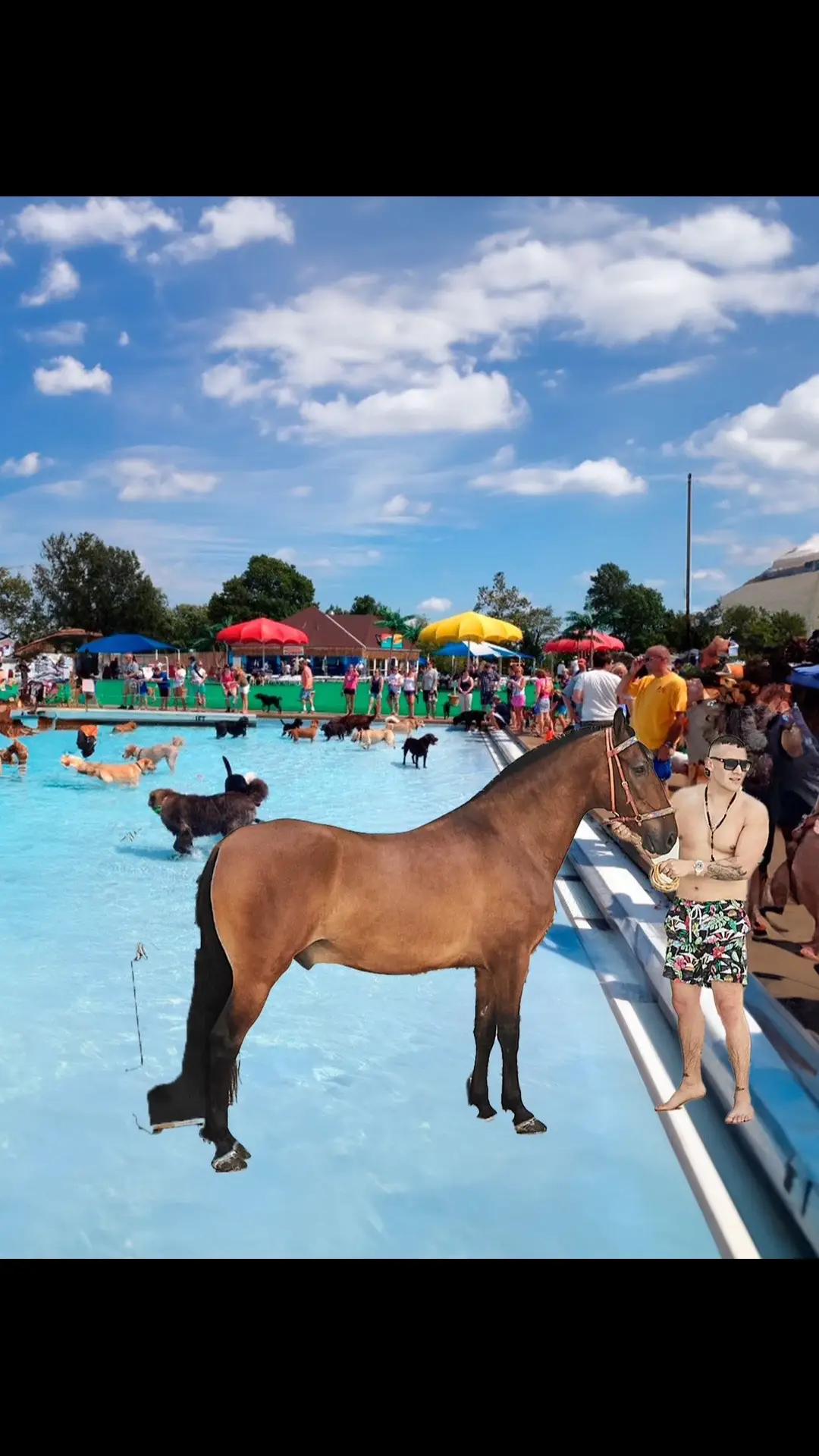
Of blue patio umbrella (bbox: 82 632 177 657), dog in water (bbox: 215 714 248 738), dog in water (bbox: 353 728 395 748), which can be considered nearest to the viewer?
dog in water (bbox: 353 728 395 748)

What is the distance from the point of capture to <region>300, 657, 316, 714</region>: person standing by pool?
17033 mm

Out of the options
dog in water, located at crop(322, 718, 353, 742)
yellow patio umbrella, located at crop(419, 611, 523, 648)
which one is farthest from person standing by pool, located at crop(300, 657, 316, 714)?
yellow patio umbrella, located at crop(419, 611, 523, 648)

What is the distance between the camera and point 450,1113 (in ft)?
12.2

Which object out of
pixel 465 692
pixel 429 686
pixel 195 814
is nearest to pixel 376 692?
pixel 429 686

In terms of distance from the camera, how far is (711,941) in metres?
3.31

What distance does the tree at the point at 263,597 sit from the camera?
20094mm

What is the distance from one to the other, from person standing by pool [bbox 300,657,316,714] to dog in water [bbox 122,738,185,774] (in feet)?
13.3

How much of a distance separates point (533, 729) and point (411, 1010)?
1084 centimetres

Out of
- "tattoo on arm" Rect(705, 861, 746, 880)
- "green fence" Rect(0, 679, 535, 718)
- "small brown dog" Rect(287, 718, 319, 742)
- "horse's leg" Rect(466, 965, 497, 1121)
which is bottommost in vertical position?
"horse's leg" Rect(466, 965, 497, 1121)

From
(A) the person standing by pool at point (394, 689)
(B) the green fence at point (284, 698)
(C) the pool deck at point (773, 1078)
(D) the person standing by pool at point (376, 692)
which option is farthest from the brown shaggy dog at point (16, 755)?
(C) the pool deck at point (773, 1078)

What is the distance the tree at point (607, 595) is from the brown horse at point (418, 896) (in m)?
2.18

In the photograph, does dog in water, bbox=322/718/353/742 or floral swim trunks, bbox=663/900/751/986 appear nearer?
floral swim trunks, bbox=663/900/751/986

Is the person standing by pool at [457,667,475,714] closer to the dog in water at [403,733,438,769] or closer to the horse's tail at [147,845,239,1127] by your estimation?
the dog in water at [403,733,438,769]
